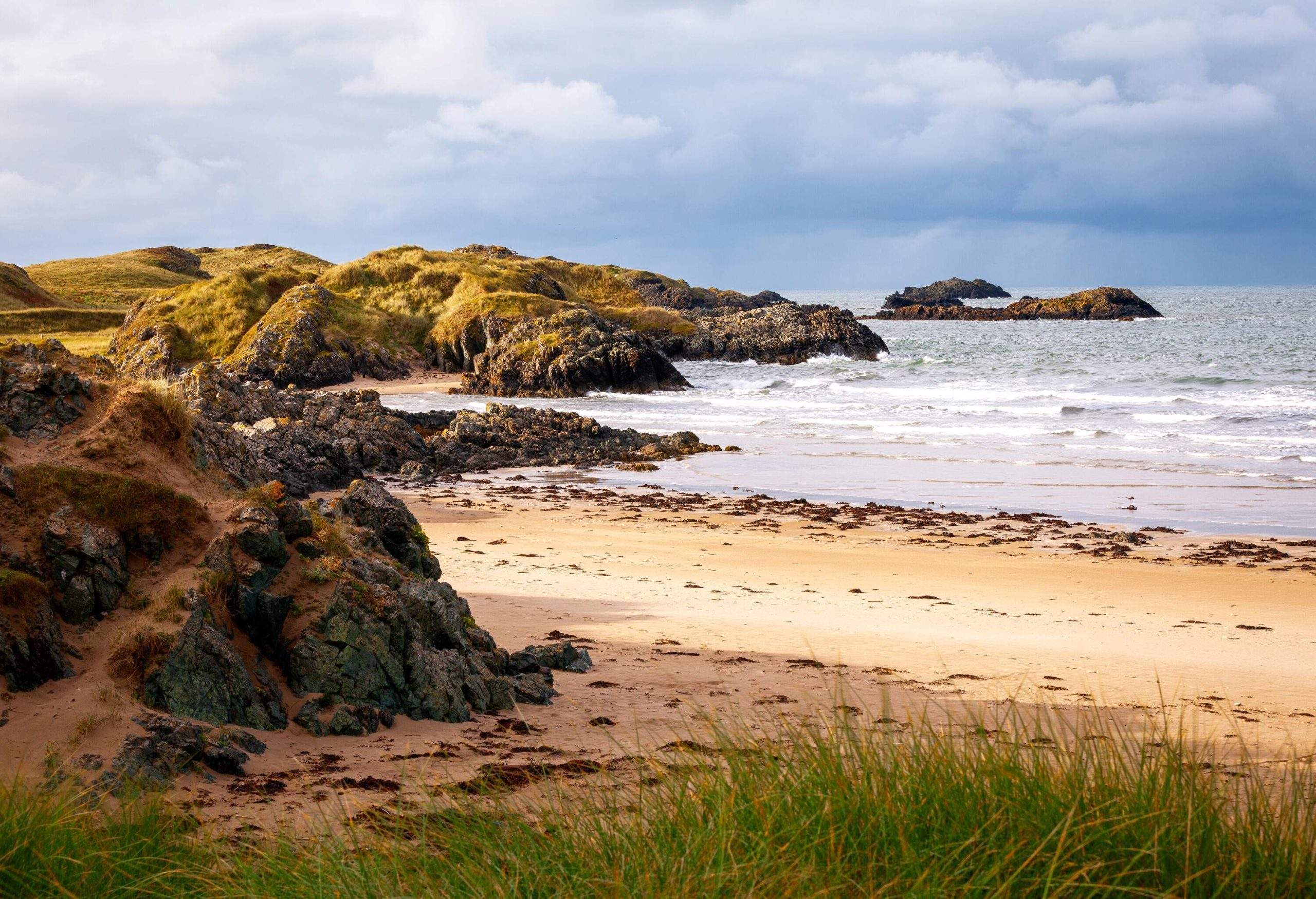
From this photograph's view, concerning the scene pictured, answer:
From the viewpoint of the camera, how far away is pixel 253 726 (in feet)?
16.8

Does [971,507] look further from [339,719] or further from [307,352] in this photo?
[307,352]

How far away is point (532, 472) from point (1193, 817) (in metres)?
18.8

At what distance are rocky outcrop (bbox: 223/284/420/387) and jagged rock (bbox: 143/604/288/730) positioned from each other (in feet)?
120

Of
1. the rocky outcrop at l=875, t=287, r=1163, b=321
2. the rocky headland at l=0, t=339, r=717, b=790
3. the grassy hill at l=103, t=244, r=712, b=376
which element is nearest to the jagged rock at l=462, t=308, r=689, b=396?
the grassy hill at l=103, t=244, r=712, b=376

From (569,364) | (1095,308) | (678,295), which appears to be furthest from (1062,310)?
(569,364)

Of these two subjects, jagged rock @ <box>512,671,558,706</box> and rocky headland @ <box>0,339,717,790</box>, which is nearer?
rocky headland @ <box>0,339,717,790</box>

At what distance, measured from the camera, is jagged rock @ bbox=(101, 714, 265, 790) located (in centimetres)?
437

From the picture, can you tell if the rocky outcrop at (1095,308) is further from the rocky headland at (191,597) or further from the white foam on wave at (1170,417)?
the rocky headland at (191,597)

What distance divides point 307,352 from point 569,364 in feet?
35.9

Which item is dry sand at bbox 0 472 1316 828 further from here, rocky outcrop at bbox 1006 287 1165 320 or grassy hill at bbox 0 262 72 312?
rocky outcrop at bbox 1006 287 1165 320

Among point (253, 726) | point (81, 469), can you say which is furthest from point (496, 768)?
point (81, 469)

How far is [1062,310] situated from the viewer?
106625mm

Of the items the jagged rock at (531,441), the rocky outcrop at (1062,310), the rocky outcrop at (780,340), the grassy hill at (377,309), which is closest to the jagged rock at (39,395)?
the jagged rock at (531,441)

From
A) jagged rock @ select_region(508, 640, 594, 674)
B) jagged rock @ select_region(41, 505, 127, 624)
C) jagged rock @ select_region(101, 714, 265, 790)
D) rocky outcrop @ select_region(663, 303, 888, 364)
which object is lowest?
jagged rock @ select_region(508, 640, 594, 674)
